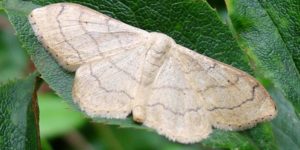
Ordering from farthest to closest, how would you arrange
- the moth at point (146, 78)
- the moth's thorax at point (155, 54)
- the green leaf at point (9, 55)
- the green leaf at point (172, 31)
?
the green leaf at point (9, 55) < the moth's thorax at point (155, 54) < the moth at point (146, 78) < the green leaf at point (172, 31)

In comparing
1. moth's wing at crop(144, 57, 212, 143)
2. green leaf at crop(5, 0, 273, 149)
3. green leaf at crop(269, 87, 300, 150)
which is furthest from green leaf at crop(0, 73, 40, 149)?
green leaf at crop(269, 87, 300, 150)

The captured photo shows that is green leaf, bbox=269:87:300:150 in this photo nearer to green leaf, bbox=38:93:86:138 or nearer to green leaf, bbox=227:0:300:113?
green leaf, bbox=227:0:300:113

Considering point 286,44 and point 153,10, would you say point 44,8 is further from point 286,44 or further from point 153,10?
point 286,44

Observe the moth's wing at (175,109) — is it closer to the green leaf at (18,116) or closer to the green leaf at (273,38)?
the green leaf at (273,38)

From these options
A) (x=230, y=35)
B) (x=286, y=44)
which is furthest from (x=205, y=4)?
(x=286, y=44)

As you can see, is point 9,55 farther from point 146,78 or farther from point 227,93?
point 227,93

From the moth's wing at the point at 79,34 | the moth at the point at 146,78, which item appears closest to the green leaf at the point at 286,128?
the moth at the point at 146,78
